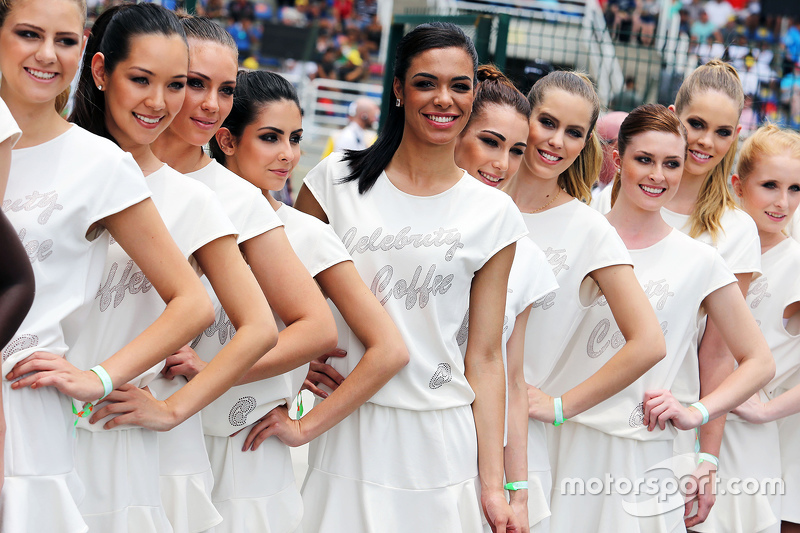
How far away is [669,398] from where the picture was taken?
325 centimetres

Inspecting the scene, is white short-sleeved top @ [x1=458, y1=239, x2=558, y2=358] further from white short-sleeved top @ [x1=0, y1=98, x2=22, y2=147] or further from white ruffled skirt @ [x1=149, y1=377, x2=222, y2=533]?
white short-sleeved top @ [x1=0, y1=98, x2=22, y2=147]

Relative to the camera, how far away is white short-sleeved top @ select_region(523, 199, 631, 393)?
10.5 feet

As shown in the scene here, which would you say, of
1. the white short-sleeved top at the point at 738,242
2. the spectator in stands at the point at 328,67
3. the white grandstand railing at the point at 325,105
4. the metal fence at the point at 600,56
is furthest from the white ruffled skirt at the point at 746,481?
the spectator in stands at the point at 328,67

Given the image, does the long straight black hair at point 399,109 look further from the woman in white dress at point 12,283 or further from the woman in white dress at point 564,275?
the woman in white dress at point 12,283

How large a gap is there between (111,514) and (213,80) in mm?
1263

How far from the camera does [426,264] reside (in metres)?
2.65

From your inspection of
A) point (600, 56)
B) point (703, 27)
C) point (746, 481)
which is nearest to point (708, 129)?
point (746, 481)

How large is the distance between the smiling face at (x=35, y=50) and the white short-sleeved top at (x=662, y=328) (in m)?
1.98

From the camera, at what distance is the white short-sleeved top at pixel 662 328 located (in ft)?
10.8

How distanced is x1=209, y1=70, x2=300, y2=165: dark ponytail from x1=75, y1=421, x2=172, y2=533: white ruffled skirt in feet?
3.51

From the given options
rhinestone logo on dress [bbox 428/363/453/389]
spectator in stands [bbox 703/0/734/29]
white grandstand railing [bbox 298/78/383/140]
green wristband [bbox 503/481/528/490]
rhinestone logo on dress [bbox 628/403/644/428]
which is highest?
spectator in stands [bbox 703/0/734/29]

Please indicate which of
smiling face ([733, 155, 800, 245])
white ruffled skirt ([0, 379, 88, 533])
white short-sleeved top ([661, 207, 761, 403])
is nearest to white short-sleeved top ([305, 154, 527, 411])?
white ruffled skirt ([0, 379, 88, 533])

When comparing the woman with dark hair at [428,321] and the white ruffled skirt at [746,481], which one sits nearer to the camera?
the woman with dark hair at [428,321]

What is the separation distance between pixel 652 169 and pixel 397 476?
5.12ft
